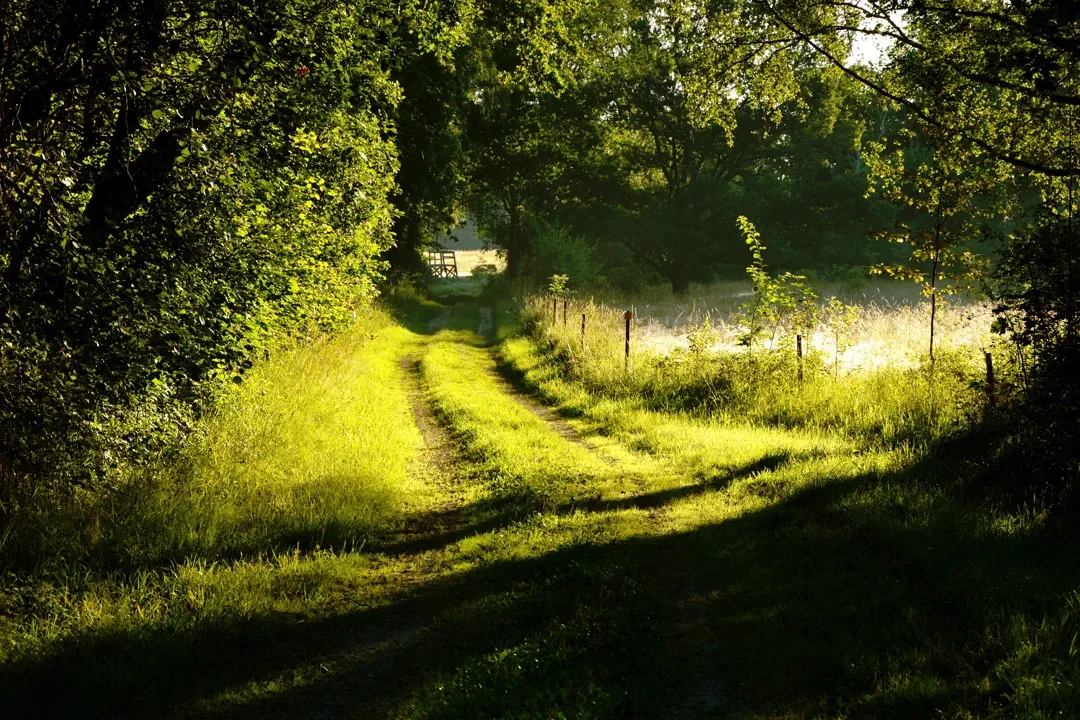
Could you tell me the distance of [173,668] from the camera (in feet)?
15.0

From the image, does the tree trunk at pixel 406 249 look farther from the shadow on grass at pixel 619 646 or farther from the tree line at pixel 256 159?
the shadow on grass at pixel 619 646

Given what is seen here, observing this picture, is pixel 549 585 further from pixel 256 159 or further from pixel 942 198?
pixel 942 198

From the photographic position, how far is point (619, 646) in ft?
16.1

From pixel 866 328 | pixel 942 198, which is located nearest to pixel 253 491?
pixel 942 198

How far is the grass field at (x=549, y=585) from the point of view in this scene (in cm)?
427

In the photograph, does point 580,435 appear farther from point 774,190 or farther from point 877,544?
point 774,190

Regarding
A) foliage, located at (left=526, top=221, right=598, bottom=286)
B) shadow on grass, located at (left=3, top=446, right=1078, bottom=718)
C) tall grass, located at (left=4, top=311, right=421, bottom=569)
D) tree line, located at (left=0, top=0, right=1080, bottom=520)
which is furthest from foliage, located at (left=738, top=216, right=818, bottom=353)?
foliage, located at (left=526, top=221, right=598, bottom=286)

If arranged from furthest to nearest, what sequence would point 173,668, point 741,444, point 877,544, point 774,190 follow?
point 774,190 < point 741,444 < point 877,544 < point 173,668

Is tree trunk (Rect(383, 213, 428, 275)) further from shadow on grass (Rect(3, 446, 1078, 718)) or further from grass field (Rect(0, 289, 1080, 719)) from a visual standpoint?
shadow on grass (Rect(3, 446, 1078, 718))

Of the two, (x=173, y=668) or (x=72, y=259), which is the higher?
(x=72, y=259)

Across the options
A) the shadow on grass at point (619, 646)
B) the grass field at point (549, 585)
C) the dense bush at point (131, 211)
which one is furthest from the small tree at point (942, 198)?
the dense bush at point (131, 211)

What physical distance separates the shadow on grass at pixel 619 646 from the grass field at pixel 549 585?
0.02 m

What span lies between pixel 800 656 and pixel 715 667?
0.58m

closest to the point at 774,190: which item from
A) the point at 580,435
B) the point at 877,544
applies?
the point at 580,435
